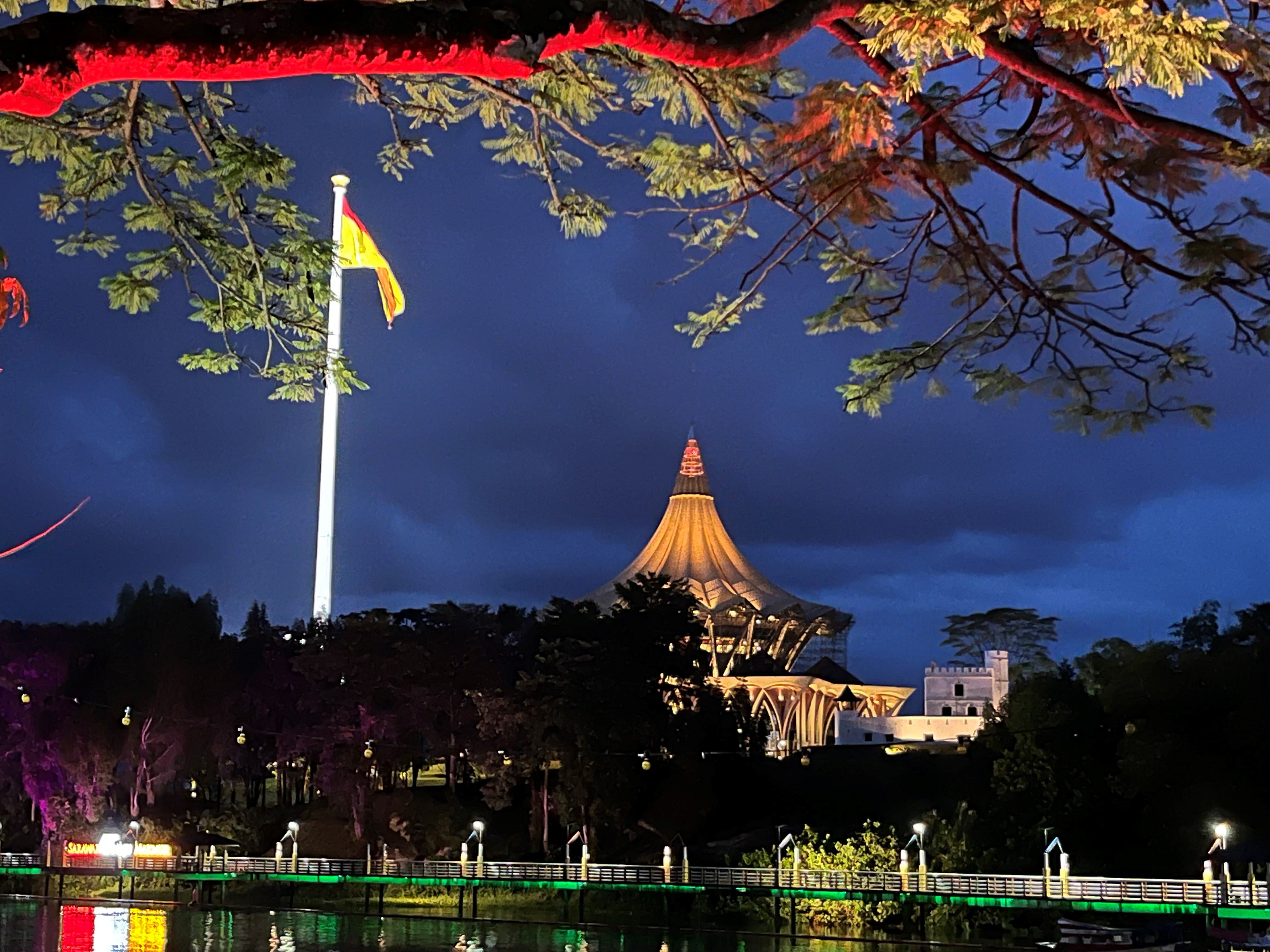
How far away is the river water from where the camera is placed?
3269cm

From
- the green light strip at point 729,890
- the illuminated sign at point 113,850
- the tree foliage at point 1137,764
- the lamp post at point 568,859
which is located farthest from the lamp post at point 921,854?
the illuminated sign at point 113,850

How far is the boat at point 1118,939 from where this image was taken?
27.6 m

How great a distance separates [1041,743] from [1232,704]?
4.64 meters

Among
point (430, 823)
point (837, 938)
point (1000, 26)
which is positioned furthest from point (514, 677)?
point (1000, 26)

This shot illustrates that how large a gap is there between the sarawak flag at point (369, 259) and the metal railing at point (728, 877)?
50.1ft

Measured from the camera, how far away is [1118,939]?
2802 centimetres

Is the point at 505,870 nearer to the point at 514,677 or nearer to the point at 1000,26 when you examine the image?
the point at 514,677

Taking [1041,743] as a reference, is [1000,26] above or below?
above

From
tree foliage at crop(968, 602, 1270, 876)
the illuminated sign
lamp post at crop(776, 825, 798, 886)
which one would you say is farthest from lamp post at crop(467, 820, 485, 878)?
tree foliage at crop(968, 602, 1270, 876)

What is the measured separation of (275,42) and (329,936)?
34207 millimetres

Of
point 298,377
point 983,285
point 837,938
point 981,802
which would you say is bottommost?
point 837,938

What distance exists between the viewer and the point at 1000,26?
215 inches

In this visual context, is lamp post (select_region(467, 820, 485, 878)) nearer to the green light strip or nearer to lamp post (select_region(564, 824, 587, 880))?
the green light strip

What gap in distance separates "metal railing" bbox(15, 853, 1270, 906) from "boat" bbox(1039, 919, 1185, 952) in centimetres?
64
